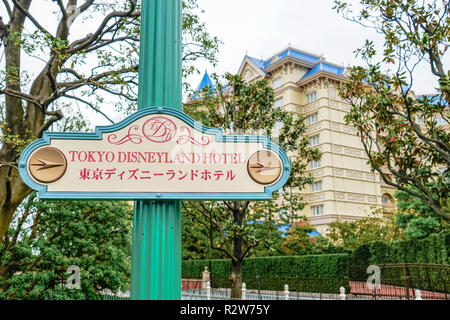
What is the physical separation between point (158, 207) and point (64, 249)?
9.50 m

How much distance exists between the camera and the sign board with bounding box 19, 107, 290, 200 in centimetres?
293

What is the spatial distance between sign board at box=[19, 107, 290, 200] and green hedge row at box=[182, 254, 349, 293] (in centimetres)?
1929

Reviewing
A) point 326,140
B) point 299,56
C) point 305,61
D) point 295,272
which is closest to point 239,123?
point 295,272

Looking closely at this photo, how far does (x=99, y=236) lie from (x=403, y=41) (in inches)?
378

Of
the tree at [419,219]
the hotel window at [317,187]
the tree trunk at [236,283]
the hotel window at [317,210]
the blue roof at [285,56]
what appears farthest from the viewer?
the blue roof at [285,56]

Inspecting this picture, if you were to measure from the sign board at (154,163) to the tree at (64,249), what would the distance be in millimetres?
8506

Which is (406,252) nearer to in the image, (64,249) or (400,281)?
(400,281)

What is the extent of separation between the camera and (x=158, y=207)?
3.04 meters

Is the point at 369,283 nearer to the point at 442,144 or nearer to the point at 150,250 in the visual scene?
the point at 442,144

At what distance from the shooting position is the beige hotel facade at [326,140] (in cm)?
3566

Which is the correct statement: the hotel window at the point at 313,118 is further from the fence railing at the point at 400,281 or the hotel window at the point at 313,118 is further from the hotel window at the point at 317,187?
the fence railing at the point at 400,281

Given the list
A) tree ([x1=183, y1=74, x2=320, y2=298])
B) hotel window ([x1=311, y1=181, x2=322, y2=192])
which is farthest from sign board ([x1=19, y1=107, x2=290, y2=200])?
hotel window ([x1=311, y1=181, x2=322, y2=192])

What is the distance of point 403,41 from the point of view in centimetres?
836

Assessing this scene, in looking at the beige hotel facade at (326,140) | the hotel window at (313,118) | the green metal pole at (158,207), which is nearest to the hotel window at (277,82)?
the beige hotel facade at (326,140)
